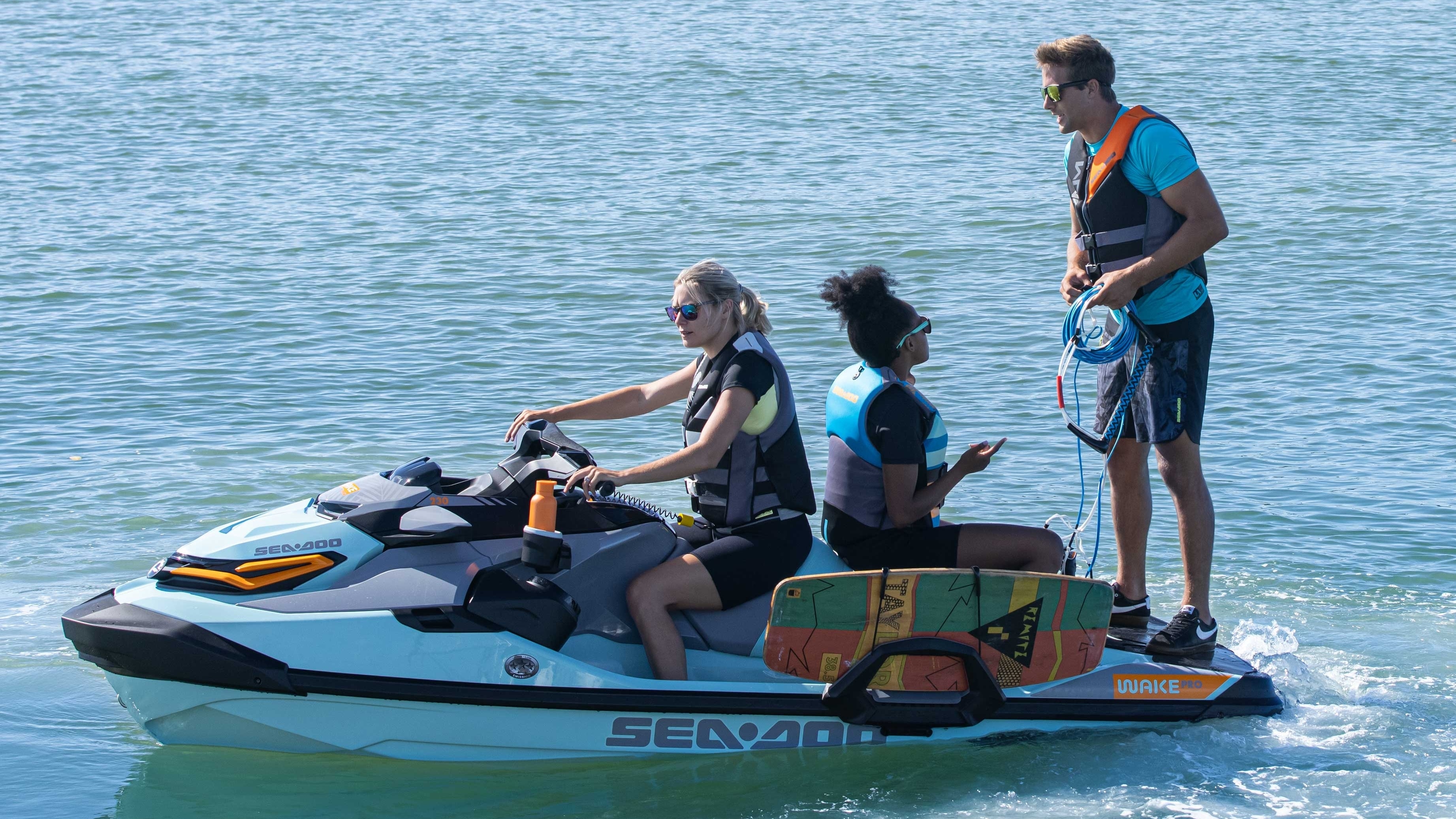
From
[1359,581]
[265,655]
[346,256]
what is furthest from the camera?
[346,256]

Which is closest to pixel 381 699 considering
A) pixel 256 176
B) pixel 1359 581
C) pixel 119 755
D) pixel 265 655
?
pixel 265 655

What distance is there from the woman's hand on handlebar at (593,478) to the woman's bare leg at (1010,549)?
120 cm

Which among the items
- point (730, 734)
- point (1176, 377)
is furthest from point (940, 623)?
point (1176, 377)

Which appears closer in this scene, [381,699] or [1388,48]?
[381,699]

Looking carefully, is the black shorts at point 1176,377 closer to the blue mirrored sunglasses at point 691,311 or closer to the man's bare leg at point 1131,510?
the man's bare leg at point 1131,510

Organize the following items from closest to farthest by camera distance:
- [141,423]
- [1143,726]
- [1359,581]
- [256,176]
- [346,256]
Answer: [1143,726]
[1359,581]
[141,423]
[346,256]
[256,176]

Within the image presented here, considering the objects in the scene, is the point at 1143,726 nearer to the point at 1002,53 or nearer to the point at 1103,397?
the point at 1103,397

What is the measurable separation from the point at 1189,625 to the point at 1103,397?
32.5 inches

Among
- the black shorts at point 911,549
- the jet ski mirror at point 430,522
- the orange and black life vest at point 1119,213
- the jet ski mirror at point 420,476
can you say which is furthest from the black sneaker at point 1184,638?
the jet ski mirror at point 420,476

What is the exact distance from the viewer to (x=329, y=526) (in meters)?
4.66

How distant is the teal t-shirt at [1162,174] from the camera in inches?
192

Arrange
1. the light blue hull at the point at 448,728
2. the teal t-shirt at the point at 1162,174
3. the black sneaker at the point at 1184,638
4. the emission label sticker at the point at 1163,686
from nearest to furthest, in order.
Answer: the light blue hull at the point at 448,728 < the teal t-shirt at the point at 1162,174 < the emission label sticker at the point at 1163,686 < the black sneaker at the point at 1184,638

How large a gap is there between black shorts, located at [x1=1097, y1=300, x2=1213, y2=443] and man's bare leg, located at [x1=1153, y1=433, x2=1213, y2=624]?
0.06m

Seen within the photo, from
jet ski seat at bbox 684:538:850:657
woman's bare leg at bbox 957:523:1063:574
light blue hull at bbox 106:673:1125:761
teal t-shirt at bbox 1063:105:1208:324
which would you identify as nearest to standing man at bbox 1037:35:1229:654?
teal t-shirt at bbox 1063:105:1208:324
